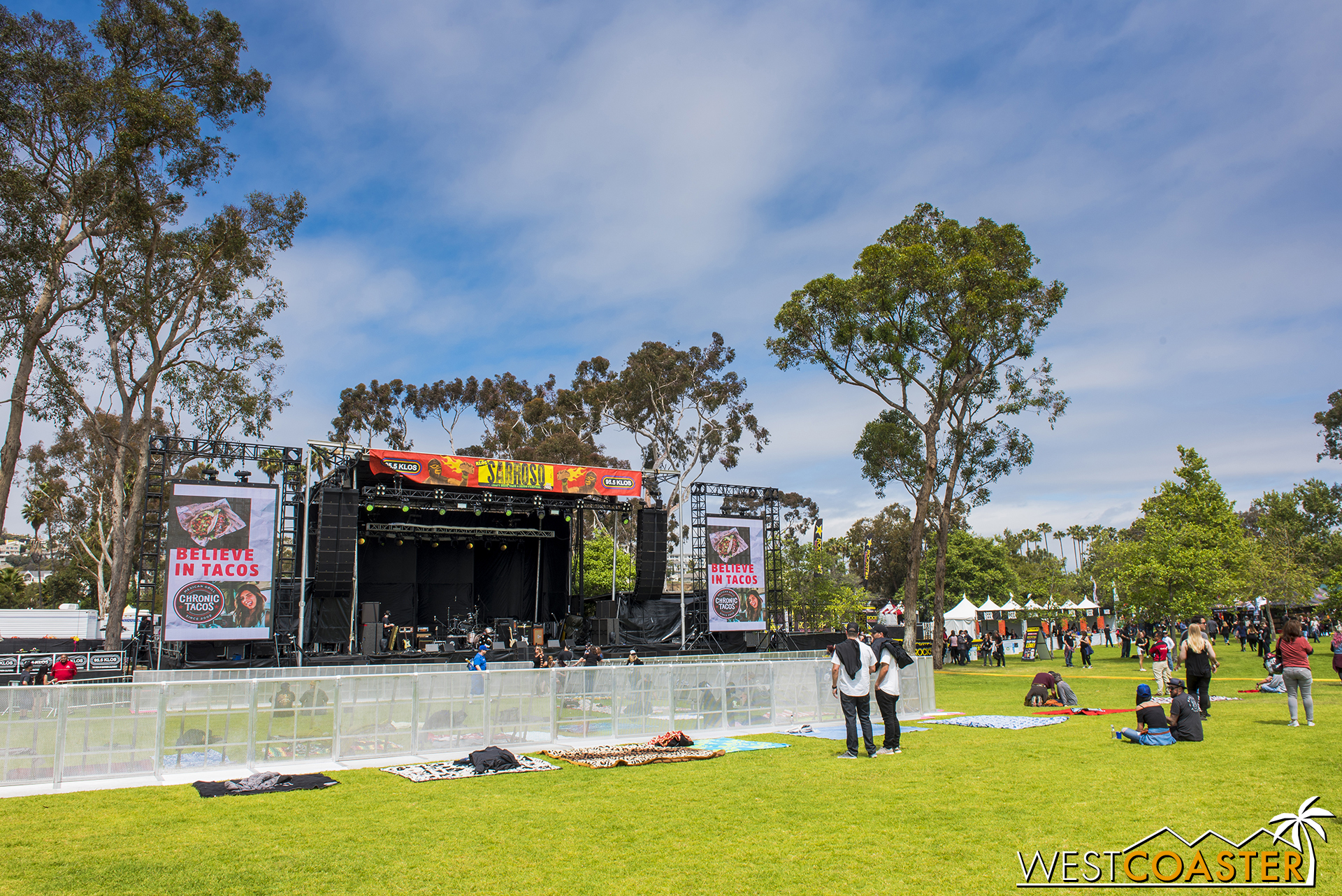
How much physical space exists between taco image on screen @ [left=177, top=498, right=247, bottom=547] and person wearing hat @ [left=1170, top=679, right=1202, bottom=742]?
1475 centimetres

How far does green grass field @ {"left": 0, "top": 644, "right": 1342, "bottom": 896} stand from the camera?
4.12 m

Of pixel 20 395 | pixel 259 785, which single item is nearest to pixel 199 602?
pixel 20 395

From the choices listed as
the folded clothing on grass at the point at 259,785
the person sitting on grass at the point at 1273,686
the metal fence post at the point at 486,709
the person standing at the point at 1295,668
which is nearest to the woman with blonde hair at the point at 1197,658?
the person standing at the point at 1295,668

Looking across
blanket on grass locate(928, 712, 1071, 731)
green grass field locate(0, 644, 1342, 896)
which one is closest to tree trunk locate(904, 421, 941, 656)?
blanket on grass locate(928, 712, 1071, 731)

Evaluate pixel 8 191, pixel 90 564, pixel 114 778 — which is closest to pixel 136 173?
pixel 8 191

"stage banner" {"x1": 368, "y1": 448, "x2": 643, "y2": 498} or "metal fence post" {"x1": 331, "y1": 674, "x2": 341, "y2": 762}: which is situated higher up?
"stage banner" {"x1": 368, "y1": 448, "x2": 643, "y2": 498}

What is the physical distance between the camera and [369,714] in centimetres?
825

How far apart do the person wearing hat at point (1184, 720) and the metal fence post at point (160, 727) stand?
371 inches

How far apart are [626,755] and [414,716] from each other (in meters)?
2.21

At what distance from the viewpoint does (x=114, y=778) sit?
726 centimetres

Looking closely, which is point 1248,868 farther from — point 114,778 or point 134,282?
point 134,282

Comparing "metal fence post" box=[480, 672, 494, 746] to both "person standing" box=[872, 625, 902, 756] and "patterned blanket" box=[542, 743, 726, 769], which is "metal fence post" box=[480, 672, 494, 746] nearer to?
"patterned blanket" box=[542, 743, 726, 769]

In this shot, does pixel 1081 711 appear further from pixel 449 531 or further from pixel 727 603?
pixel 449 531

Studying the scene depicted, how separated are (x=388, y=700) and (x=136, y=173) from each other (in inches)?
630
